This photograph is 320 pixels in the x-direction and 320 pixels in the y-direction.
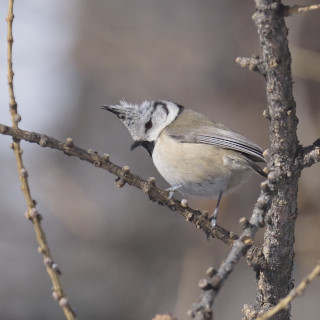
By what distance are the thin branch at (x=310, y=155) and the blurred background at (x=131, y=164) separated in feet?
10.9

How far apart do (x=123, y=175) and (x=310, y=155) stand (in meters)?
→ 0.66

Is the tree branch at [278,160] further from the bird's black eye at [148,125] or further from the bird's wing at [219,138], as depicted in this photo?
the bird's black eye at [148,125]

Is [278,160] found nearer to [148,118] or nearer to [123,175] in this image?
[123,175]

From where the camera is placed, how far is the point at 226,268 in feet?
4.55

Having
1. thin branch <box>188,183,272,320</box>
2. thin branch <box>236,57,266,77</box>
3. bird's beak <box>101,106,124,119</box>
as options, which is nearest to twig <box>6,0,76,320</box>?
thin branch <box>188,183,272,320</box>

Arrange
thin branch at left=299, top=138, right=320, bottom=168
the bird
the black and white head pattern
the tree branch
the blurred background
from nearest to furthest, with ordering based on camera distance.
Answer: the tree branch < thin branch at left=299, top=138, right=320, bottom=168 < the bird < the black and white head pattern < the blurred background

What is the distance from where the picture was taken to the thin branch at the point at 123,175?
175 cm

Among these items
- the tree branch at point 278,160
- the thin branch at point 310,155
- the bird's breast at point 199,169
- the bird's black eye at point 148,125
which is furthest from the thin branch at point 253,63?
the bird's black eye at point 148,125

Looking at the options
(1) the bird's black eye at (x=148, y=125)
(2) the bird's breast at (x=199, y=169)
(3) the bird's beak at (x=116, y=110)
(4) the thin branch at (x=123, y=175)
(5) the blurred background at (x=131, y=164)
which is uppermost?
(5) the blurred background at (x=131, y=164)

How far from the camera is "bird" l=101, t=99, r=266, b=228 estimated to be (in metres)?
3.21

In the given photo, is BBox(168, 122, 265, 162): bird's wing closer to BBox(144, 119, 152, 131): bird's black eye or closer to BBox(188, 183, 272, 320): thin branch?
BBox(144, 119, 152, 131): bird's black eye

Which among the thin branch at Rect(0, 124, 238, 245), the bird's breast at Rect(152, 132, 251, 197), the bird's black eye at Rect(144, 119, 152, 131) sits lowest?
the thin branch at Rect(0, 124, 238, 245)

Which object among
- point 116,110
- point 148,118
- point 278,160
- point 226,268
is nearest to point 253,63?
point 278,160

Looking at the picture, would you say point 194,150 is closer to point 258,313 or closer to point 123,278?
point 258,313
